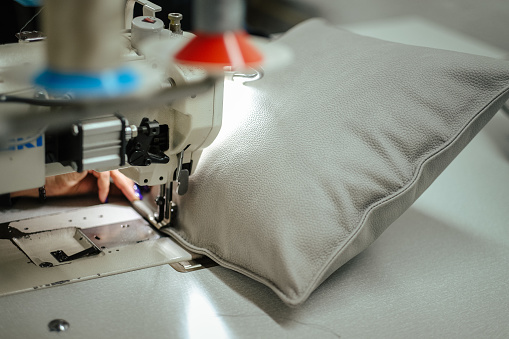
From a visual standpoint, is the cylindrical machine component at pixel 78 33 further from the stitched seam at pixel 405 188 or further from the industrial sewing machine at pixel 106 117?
the stitched seam at pixel 405 188

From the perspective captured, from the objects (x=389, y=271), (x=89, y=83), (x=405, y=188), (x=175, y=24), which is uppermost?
(x=89, y=83)

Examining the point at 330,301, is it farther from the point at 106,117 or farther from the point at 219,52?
the point at 219,52

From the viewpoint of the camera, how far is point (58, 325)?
109 cm

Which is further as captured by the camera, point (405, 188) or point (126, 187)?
point (126, 187)

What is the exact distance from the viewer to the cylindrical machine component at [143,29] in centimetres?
119

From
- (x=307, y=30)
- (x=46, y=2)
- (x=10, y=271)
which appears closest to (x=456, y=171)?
(x=307, y=30)

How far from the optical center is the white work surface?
3.69 feet

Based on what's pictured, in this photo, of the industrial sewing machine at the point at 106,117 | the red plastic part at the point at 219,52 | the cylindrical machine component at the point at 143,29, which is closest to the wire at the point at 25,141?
the industrial sewing machine at the point at 106,117

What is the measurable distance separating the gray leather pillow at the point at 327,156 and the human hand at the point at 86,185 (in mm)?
168

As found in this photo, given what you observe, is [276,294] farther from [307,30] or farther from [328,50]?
[307,30]

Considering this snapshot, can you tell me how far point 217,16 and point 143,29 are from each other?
0.54m

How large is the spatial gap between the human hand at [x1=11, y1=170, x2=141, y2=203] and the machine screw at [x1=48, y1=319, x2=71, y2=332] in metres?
0.41

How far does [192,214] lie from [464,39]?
1808 millimetres

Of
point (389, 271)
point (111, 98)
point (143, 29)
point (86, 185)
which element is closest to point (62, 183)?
point (86, 185)
